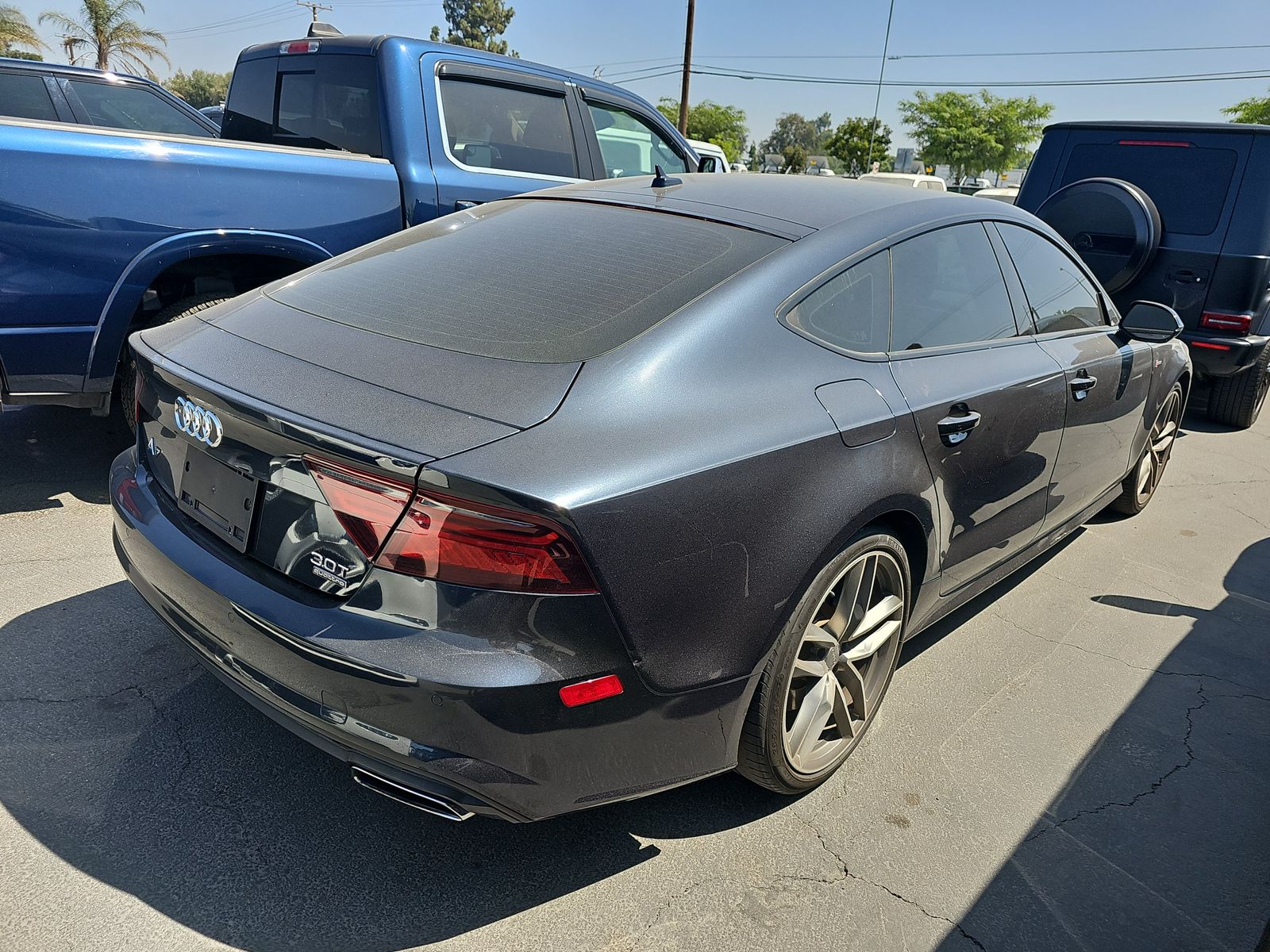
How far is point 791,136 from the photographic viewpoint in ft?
483

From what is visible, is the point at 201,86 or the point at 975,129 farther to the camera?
the point at 201,86

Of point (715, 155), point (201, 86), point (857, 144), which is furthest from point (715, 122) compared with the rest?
point (715, 155)

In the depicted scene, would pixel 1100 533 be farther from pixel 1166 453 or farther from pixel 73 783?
pixel 73 783

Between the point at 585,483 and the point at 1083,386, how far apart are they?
250 centimetres

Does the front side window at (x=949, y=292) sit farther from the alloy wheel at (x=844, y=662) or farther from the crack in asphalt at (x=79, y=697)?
the crack in asphalt at (x=79, y=697)

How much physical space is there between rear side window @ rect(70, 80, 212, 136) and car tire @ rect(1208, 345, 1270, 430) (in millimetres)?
7593

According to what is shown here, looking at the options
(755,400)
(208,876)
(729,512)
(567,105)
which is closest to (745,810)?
(729,512)

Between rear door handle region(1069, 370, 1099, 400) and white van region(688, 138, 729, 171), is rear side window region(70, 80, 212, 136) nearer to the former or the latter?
white van region(688, 138, 729, 171)

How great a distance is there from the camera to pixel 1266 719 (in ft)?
10.8

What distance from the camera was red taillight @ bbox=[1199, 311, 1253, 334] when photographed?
6.38 metres

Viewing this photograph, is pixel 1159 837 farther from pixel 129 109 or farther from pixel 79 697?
pixel 129 109

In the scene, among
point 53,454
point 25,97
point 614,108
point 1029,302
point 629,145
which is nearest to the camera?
point 1029,302

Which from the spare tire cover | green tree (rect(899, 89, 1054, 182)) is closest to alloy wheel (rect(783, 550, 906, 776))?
the spare tire cover

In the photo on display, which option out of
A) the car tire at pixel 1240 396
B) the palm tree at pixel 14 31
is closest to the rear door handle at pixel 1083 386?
the car tire at pixel 1240 396
